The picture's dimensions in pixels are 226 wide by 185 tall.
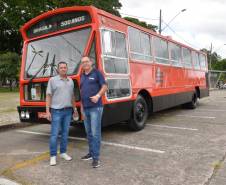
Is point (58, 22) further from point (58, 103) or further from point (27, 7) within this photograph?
point (27, 7)

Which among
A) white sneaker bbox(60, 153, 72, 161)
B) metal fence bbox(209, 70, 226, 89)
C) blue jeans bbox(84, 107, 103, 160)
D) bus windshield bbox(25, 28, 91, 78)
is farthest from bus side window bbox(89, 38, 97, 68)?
metal fence bbox(209, 70, 226, 89)

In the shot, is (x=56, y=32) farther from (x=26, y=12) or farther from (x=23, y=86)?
(x=26, y=12)

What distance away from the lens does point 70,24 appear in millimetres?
6551

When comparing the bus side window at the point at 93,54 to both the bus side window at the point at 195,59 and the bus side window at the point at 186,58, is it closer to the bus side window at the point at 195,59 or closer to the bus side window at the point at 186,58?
the bus side window at the point at 186,58

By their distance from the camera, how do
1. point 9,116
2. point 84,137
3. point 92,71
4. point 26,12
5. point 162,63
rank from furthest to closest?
point 26,12 → point 9,116 → point 162,63 → point 84,137 → point 92,71

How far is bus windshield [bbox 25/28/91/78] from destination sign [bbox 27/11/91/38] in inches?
7.6

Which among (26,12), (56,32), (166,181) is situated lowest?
(166,181)

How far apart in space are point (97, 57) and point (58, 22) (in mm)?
1499

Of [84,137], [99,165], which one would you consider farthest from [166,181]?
[84,137]

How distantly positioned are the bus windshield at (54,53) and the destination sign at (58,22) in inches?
7.6

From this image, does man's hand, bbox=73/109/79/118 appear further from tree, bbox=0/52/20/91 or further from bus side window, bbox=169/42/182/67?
tree, bbox=0/52/20/91

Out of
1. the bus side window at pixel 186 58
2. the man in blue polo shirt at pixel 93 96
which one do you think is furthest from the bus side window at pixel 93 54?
the bus side window at pixel 186 58

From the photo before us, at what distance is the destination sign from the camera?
637cm

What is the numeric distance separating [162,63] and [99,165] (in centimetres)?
538
